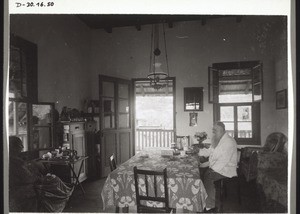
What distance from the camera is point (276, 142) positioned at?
3.35m

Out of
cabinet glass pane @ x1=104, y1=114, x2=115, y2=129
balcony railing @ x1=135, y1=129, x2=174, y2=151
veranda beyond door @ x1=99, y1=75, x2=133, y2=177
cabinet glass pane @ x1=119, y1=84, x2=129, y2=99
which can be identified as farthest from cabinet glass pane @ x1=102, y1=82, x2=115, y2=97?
balcony railing @ x1=135, y1=129, x2=174, y2=151

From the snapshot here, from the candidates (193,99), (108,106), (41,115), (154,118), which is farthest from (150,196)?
(154,118)

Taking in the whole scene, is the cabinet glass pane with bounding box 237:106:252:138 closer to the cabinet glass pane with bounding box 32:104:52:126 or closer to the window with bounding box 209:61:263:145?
the window with bounding box 209:61:263:145

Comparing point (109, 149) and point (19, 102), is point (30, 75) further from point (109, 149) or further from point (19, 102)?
point (109, 149)

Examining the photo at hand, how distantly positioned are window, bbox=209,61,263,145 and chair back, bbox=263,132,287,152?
1.88 ft

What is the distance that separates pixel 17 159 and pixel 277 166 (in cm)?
270

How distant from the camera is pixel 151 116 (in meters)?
7.05

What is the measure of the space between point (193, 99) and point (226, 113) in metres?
0.63

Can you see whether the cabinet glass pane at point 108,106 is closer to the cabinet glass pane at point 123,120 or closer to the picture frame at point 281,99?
the cabinet glass pane at point 123,120

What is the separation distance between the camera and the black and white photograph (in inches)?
77.5

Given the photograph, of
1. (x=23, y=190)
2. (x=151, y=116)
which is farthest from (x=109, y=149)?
(x=151, y=116)

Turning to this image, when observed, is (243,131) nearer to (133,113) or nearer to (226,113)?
(226,113)

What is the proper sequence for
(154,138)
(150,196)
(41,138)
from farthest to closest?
1. (154,138)
2. (41,138)
3. (150,196)
